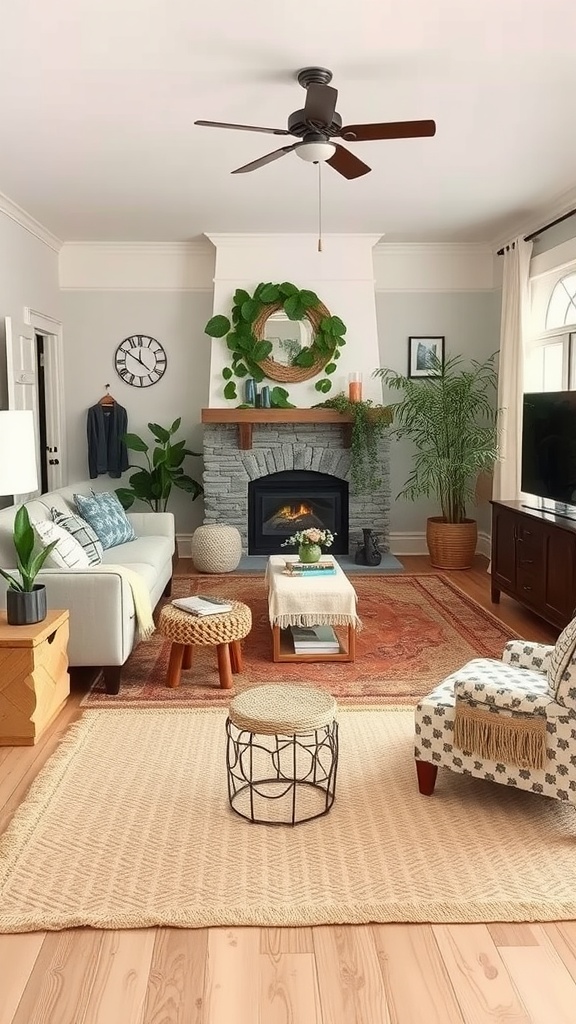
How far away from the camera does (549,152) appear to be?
4.43 metres

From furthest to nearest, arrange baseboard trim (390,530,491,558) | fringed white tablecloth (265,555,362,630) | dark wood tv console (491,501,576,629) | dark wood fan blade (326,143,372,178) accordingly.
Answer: baseboard trim (390,530,491,558)
dark wood tv console (491,501,576,629)
fringed white tablecloth (265,555,362,630)
dark wood fan blade (326,143,372,178)

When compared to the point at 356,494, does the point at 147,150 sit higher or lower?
higher

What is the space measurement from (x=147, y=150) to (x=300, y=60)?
1.35 metres

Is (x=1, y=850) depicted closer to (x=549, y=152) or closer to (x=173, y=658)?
(x=173, y=658)

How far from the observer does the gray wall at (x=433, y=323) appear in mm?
7164

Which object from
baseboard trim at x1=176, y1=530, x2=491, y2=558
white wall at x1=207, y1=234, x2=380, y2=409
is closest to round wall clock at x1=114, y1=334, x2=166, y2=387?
white wall at x1=207, y1=234, x2=380, y2=409

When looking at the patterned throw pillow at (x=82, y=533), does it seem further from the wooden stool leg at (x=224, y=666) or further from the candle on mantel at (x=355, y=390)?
the candle on mantel at (x=355, y=390)

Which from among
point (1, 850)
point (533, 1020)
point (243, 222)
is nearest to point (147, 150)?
point (243, 222)

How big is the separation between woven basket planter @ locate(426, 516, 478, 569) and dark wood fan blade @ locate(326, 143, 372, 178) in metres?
3.49

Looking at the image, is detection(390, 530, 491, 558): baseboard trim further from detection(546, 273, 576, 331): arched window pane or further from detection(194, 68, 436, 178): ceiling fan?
detection(194, 68, 436, 178): ceiling fan

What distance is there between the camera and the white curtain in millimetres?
6062

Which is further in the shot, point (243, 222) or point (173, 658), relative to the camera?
point (243, 222)

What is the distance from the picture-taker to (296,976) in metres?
1.96

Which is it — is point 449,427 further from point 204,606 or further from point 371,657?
point 204,606
